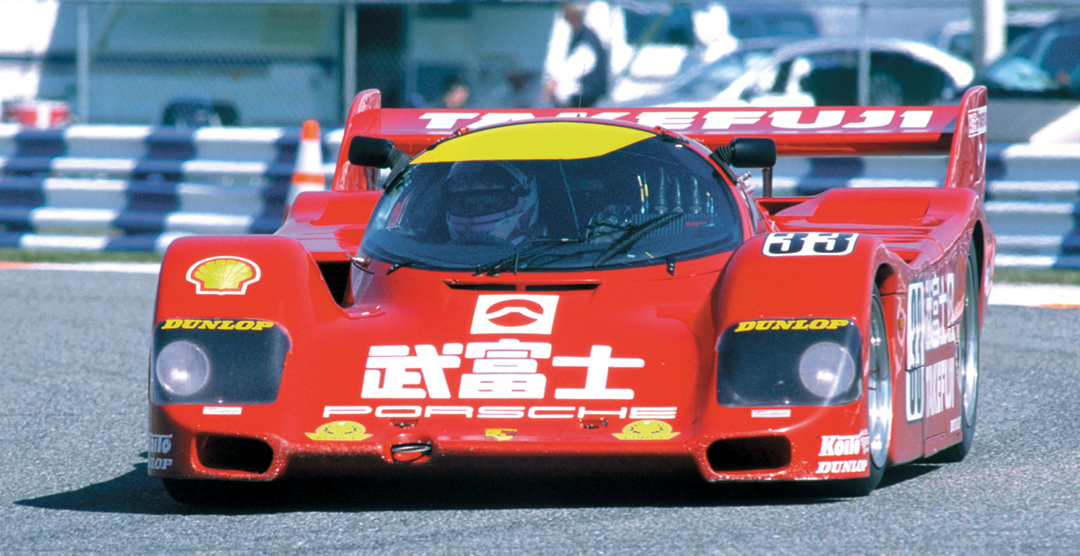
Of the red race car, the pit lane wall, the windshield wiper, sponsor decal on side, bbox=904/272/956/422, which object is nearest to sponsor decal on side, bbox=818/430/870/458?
the red race car

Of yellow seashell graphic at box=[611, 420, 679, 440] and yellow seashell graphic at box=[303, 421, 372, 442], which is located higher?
yellow seashell graphic at box=[611, 420, 679, 440]

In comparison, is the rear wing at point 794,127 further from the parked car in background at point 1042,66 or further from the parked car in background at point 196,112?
the parked car in background at point 196,112

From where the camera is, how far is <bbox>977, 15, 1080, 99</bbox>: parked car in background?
11.8 meters

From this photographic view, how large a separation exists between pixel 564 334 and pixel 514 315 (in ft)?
0.52

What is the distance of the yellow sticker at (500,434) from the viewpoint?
4098mm

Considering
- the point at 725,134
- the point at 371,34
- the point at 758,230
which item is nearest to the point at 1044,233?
the point at 725,134

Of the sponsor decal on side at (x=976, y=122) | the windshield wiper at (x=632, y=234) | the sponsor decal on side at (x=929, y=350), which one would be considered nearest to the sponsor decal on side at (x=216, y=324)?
the windshield wiper at (x=632, y=234)

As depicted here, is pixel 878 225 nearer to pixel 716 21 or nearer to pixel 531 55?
pixel 531 55

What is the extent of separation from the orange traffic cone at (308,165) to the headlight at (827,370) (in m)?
7.05

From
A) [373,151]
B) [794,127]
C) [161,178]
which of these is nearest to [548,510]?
[373,151]

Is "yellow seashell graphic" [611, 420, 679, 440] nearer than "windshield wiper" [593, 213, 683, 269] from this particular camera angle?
Yes

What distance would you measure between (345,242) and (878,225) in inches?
70.1

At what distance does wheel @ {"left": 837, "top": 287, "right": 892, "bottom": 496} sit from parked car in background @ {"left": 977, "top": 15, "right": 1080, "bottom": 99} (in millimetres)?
7935

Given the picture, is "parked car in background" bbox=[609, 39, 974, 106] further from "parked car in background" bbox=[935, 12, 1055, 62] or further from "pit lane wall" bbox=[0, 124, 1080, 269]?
"parked car in background" bbox=[935, 12, 1055, 62]
